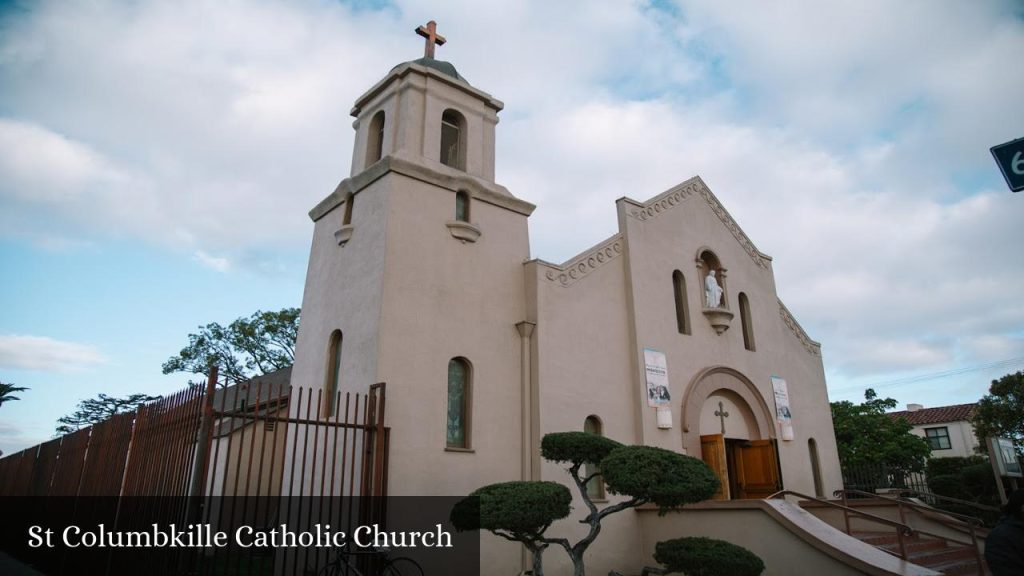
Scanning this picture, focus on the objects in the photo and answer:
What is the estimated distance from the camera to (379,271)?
11578 mm

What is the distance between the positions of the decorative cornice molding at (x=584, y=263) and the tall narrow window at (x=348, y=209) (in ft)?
13.6

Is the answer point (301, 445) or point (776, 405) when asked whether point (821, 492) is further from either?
point (301, 445)

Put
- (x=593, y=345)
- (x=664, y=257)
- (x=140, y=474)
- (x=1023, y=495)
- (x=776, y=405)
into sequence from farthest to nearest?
1. (x=776, y=405)
2. (x=664, y=257)
3. (x=593, y=345)
4. (x=140, y=474)
5. (x=1023, y=495)

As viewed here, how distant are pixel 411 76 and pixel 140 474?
363 inches

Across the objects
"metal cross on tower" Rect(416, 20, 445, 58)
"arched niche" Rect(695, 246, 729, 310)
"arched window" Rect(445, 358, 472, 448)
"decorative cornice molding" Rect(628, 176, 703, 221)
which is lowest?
"arched window" Rect(445, 358, 472, 448)

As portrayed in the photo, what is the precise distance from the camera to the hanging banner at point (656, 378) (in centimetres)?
1407

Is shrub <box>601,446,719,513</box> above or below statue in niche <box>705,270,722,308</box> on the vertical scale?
below

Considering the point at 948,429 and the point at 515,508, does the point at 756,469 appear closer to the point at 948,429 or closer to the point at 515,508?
the point at 515,508

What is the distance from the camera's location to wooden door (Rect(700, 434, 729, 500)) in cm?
1428

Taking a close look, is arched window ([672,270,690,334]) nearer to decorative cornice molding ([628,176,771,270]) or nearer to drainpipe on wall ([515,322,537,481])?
decorative cornice molding ([628,176,771,270])

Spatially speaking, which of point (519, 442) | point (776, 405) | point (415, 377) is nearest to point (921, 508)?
point (776, 405)

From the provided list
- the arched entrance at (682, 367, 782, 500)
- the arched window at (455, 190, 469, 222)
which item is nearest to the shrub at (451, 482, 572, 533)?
the arched window at (455, 190, 469, 222)

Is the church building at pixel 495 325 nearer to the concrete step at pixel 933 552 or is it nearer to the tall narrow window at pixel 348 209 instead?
the tall narrow window at pixel 348 209

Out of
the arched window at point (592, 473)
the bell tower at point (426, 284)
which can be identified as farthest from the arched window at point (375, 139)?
the arched window at point (592, 473)
